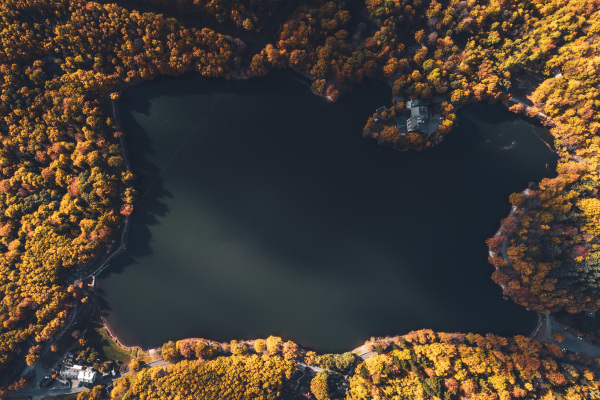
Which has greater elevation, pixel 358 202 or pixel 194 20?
pixel 194 20

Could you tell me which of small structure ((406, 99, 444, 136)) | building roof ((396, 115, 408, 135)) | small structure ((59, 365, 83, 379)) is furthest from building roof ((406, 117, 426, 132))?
small structure ((59, 365, 83, 379))

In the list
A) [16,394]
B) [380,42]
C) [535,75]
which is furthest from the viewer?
[535,75]

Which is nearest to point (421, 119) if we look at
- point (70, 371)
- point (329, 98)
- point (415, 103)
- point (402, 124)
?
point (415, 103)

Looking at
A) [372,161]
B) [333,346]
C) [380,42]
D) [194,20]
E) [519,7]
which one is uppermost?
[519,7]

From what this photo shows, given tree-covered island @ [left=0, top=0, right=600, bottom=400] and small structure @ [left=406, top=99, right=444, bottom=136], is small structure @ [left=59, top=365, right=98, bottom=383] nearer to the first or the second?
tree-covered island @ [left=0, top=0, right=600, bottom=400]

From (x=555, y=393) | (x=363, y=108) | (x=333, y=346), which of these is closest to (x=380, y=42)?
(x=363, y=108)

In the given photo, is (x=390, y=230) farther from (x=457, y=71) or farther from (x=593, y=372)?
(x=593, y=372)

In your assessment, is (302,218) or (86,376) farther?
(302,218)

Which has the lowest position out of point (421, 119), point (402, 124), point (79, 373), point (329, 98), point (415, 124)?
point (79, 373)

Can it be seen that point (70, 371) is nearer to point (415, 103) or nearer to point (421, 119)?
point (421, 119)
